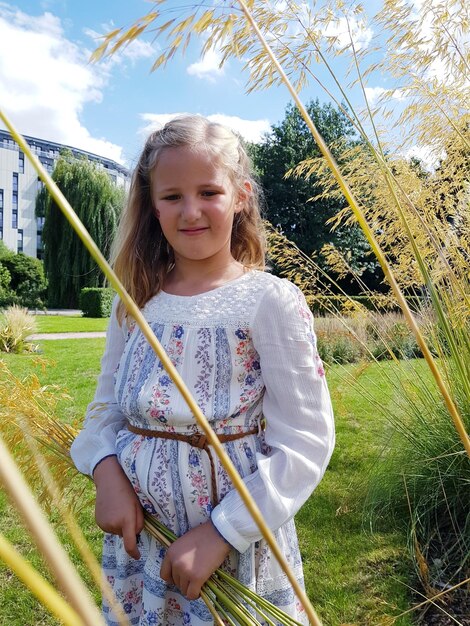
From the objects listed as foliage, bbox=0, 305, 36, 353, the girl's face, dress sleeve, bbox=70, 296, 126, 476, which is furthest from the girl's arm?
foliage, bbox=0, 305, 36, 353

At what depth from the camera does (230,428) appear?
1.11 metres

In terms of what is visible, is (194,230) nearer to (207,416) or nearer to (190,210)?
(190,210)

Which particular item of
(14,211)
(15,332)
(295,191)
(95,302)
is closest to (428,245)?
(15,332)

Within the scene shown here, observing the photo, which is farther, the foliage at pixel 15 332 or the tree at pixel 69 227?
the tree at pixel 69 227

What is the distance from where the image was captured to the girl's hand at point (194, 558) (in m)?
0.87

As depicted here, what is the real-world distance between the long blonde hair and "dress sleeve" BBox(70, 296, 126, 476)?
9 centimetres

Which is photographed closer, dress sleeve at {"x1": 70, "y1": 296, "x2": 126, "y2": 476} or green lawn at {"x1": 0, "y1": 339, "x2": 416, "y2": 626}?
dress sleeve at {"x1": 70, "y1": 296, "x2": 126, "y2": 476}

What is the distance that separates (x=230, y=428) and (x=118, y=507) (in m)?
0.29

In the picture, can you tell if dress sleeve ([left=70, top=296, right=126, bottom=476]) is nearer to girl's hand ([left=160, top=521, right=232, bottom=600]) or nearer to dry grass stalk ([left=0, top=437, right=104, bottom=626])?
girl's hand ([left=160, top=521, right=232, bottom=600])

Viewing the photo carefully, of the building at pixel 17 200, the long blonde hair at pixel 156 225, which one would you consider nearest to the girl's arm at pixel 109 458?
the long blonde hair at pixel 156 225

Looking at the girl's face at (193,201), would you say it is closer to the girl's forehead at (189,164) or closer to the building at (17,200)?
the girl's forehead at (189,164)

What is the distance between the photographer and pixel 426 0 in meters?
1.51

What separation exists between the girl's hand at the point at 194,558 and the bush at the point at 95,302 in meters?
17.1

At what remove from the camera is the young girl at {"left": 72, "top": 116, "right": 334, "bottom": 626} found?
1001 mm
